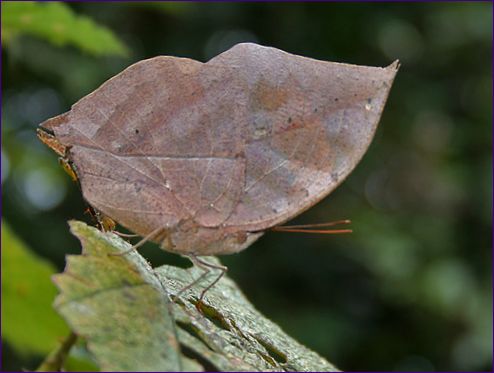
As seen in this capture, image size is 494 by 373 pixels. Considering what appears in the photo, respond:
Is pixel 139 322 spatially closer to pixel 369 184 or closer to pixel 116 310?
pixel 116 310

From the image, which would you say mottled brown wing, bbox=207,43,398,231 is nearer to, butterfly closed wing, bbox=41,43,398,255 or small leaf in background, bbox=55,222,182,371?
butterfly closed wing, bbox=41,43,398,255

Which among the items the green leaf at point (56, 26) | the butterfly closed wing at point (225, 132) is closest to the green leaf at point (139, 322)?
the butterfly closed wing at point (225, 132)

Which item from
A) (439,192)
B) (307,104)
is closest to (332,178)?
(307,104)

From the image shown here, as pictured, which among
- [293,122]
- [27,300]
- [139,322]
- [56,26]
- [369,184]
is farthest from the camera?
[369,184]

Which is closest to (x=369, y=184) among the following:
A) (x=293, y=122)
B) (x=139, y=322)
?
(x=293, y=122)

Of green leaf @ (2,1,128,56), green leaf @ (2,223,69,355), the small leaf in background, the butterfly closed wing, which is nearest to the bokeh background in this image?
green leaf @ (2,1,128,56)

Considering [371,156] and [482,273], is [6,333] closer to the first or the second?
[482,273]

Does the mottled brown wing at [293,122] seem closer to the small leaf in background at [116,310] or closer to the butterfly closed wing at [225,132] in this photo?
the butterfly closed wing at [225,132]
